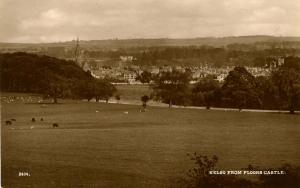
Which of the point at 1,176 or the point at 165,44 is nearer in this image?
the point at 1,176

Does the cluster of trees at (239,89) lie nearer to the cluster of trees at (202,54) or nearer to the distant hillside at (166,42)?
the cluster of trees at (202,54)

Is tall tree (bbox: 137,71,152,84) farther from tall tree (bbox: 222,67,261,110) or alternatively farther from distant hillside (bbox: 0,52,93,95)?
tall tree (bbox: 222,67,261,110)

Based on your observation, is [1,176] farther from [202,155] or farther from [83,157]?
[202,155]

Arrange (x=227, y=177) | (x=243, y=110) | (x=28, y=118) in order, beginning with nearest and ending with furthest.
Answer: (x=227, y=177) < (x=28, y=118) < (x=243, y=110)

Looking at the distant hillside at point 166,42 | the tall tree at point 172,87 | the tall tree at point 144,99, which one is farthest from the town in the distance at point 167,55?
the tall tree at point 144,99

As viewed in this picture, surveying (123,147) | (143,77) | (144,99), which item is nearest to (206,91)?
(144,99)

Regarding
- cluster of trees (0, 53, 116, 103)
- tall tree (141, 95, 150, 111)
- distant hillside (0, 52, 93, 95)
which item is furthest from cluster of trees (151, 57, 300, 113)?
distant hillside (0, 52, 93, 95)

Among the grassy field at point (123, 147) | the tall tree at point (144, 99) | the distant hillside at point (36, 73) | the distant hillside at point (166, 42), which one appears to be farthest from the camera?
the tall tree at point (144, 99)

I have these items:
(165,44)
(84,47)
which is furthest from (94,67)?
(165,44)
